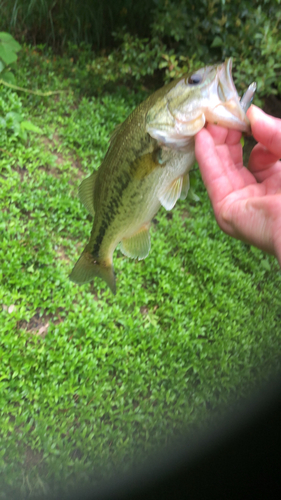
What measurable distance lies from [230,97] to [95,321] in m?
1.82

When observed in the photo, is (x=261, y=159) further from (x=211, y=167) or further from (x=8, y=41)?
(x=8, y=41)

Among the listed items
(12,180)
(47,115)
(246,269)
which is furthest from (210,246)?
(47,115)

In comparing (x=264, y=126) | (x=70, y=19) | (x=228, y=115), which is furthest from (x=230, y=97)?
(x=70, y=19)

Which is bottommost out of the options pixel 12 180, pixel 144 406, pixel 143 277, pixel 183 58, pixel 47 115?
pixel 144 406

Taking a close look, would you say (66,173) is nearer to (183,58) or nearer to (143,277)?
(143,277)

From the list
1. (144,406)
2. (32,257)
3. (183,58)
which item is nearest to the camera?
(144,406)

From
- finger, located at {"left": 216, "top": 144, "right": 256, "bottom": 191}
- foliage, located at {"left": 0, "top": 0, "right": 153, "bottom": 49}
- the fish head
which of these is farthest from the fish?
foliage, located at {"left": 0, "top": 0, "right": 153, "bottom": 49}

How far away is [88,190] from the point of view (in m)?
1.44

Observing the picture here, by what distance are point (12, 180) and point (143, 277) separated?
1.41 metres

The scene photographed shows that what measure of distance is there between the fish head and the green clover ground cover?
2.89 ft

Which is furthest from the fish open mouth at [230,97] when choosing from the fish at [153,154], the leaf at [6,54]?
the leaf at [6,54]

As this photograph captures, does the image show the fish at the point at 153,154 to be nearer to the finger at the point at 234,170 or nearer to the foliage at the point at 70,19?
the finger at the point at 234,170

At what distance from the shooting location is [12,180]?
9.07ft

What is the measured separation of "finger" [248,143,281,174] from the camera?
4.52 ft
